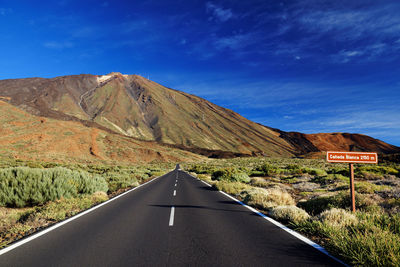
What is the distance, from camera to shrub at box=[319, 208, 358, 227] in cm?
605

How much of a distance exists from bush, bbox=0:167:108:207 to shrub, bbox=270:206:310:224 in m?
9.49

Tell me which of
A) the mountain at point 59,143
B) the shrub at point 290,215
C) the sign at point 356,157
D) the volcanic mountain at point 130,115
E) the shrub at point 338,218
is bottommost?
the shrub at point 290,215

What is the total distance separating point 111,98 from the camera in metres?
182

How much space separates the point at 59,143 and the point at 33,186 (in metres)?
71.6

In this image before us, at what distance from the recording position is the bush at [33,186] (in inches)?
414

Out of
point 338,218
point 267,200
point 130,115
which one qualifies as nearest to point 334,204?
point 267,200

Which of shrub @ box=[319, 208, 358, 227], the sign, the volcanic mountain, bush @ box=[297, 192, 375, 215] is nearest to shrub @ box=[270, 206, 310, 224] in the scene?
shrub @ box=[319, 208, 358, 227]

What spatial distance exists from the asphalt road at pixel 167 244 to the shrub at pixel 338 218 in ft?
4.09

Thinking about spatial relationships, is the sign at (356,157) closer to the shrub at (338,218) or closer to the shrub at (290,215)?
the shrub at (338,218)

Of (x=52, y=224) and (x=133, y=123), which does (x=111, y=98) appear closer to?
(x=133, y=123)

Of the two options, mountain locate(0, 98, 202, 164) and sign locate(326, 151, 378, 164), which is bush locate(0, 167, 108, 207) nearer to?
sign locate(326, 151, 378, 164)

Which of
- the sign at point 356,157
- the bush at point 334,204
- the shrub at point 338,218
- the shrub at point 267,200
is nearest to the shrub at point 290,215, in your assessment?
the shrub at point 338,218

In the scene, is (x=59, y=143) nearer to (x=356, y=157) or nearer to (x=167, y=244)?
(x=167, y=244)

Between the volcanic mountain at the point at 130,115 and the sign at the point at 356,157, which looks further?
the volcanic mountain at the point at 130,115
